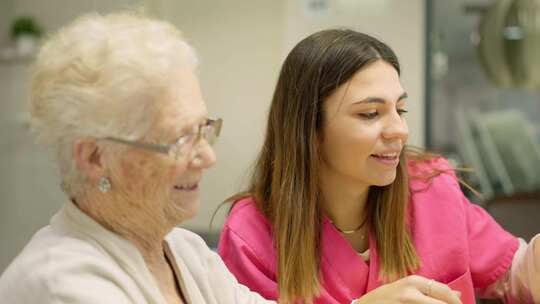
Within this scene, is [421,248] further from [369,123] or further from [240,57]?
[240,57]

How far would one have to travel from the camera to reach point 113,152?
3.44 ft

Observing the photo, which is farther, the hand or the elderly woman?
the hand

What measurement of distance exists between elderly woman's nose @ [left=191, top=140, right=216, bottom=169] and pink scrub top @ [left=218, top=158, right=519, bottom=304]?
1.47ft

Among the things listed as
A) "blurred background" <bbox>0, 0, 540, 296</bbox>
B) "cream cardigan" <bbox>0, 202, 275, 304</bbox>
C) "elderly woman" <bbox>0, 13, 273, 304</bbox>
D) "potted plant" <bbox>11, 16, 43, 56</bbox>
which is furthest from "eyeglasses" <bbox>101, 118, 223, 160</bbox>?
"potted plant" <bbox>11, 16, 43, 56</bbox>

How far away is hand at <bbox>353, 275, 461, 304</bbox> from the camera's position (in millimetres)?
1279

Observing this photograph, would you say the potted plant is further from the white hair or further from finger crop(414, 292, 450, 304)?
finger crop(414, 292, 450, 304)

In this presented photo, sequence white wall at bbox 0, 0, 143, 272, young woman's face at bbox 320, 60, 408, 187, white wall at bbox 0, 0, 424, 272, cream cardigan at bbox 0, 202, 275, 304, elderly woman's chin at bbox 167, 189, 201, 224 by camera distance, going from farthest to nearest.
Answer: white wall at bbox 0, 0, 143, 272 → white wall at bbox 0, 0, 424, 272 → young woman's face at bbox 320, 60, 408, 187 → elderly woman's chin at bbox 167, 189, 201, 224 → cream cardigan at bbox 0, 202, 275, 304

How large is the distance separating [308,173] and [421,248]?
314 millimetres

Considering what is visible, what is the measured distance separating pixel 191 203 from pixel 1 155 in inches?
138

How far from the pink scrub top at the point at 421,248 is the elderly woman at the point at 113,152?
0.40m

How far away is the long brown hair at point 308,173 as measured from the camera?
1.50 metres

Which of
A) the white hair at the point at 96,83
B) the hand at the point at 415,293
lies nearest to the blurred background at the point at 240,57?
the hand at the point at 415,293

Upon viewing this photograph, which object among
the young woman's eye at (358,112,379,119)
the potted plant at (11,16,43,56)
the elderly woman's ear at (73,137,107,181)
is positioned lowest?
the potted plant at (11,16,43,56)

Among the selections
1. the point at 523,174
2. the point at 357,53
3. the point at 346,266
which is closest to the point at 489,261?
the point at 346,266
